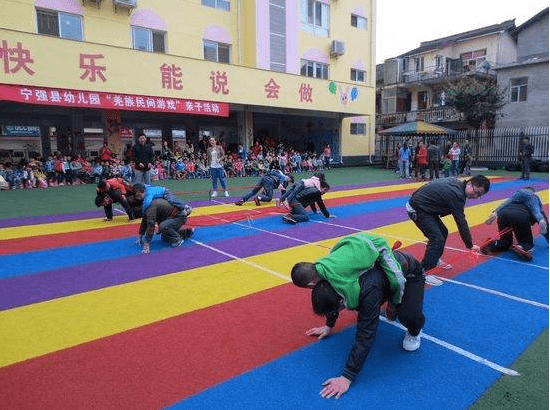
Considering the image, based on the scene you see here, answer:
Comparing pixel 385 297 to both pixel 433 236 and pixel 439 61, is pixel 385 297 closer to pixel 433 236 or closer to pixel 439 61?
pixel 433 236

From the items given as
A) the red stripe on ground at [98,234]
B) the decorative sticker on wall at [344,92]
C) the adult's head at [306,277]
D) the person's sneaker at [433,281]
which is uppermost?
the decorative sticker on wall at [344,92]

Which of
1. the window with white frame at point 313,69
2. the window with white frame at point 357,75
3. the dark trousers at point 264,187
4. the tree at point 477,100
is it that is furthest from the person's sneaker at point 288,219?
the window with white frame at point 357,75

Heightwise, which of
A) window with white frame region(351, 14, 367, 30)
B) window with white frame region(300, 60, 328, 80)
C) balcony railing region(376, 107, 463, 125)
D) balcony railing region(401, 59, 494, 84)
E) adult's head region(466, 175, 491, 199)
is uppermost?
window with white frame region(351, 14, 367, 30)

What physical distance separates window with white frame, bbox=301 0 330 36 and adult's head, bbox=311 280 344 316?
25598 millimetres

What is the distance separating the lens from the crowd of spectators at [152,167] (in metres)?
16.1

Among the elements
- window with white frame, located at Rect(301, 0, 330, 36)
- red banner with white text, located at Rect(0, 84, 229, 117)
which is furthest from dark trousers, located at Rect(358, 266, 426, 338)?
window with white frame, located at Rect(301, 0, 330, 36)

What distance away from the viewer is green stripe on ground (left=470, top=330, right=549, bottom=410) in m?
2.75

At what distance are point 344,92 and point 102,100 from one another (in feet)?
46.1

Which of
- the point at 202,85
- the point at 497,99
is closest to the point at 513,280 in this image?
the point at 202,85

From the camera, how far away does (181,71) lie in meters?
18.0

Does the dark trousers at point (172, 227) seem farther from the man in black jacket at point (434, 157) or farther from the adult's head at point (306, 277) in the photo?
the man in black jacket at point (434, 157)

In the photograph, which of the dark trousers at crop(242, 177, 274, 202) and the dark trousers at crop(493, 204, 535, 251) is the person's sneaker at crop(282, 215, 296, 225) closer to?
the dark trousers at crop(242, 177, 274, 202)

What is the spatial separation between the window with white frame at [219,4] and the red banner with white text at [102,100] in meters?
6.07

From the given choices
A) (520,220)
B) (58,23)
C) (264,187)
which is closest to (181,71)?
(58,23)
